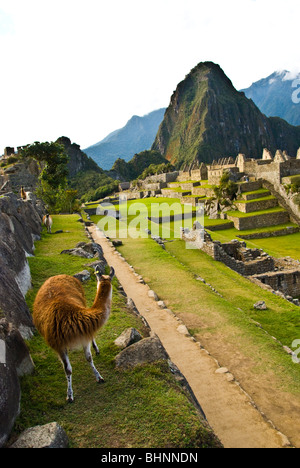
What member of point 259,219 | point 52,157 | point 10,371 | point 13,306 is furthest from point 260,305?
point 52,157

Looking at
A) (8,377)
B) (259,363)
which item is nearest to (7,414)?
(8,377)

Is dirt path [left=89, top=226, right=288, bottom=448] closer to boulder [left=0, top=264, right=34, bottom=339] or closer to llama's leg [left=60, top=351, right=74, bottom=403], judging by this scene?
llama's leg [left=60, top=351, right=74, bottom=403]

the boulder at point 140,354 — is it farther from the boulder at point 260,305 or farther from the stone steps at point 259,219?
the stone steps at point 259,219

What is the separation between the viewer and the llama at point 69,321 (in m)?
4.20

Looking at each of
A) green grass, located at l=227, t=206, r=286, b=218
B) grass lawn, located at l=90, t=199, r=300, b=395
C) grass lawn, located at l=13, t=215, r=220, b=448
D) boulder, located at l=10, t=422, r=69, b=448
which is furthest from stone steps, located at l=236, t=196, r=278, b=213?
boulder, located at l=10, t=422, r=69, b=448

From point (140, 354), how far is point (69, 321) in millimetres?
1369

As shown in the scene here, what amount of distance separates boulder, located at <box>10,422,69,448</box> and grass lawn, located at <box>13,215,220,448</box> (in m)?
0.19

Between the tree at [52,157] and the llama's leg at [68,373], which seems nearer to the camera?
the llama's leg at [68,373]

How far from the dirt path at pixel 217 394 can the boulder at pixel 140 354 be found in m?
1.27

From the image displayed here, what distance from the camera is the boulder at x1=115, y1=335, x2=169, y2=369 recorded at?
492cm

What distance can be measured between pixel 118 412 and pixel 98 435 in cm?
40

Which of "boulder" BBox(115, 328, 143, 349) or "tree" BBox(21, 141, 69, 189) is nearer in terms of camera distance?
"boulder" BBox(115, 328, 143, 349)

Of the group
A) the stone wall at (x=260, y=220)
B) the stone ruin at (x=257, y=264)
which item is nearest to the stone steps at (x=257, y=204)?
the stone wall at (x=260, y=220)

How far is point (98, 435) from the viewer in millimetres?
3602
